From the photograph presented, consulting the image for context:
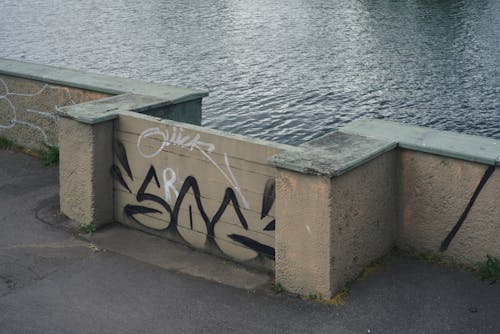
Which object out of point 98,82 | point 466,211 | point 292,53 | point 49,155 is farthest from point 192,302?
point 292,53

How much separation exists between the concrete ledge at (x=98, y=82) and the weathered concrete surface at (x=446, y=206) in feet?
11.6

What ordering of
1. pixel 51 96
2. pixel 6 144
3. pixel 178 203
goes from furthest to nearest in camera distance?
pixel 6 144, pixel 51 96, pixel 178 203

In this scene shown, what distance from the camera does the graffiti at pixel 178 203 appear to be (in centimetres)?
813

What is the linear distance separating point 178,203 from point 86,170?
4.21 ft

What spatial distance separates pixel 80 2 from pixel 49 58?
674 inches

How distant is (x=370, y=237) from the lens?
7.89 meters

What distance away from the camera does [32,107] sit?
38.2 ft

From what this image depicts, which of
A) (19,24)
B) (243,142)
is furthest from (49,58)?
(243,142)

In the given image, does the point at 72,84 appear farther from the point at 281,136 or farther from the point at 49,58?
the point at 49,58

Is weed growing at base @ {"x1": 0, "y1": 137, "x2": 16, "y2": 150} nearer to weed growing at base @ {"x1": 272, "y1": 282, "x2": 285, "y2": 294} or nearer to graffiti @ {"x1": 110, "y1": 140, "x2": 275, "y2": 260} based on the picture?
graffiti @ {"x1": 110, "y1": 140, "x2": 275, "y2": 260}

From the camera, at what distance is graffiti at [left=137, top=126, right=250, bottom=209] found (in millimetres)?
8250

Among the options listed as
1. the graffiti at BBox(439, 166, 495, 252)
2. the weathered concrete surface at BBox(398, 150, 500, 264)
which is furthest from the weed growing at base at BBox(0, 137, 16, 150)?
the graffiti at BBox(439, 166, 495, 252)

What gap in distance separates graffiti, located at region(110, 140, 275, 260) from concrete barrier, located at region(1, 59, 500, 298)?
1cm

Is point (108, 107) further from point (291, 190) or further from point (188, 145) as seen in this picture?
point (291, 190)
